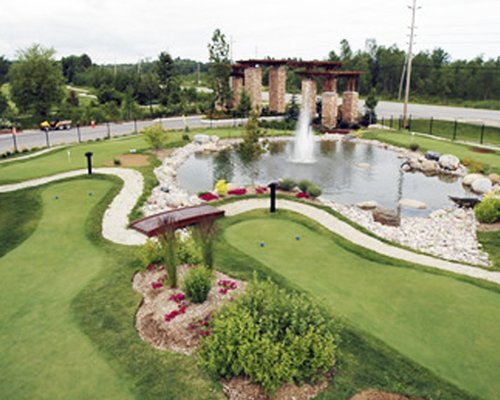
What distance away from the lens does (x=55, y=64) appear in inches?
1464

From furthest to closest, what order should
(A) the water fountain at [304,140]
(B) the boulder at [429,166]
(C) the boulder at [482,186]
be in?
(A) the water fountain at [304,140]
(B) the boulder at [429,166]
(C) the boulder at [482,186]

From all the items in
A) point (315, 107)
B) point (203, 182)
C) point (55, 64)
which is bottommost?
point (203, 182)

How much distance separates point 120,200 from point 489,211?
12.1 meters

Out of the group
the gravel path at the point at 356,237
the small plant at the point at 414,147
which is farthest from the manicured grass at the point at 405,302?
the small plant at the point at 414,147

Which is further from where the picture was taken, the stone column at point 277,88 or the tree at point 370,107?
the stone column at point 277,88

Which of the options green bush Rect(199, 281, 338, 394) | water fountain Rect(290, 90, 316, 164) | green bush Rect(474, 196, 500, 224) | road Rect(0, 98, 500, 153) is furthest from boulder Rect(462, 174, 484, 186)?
green bush Rect(199, 281, 338, 394)

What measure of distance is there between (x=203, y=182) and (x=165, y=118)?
2257 centimetres

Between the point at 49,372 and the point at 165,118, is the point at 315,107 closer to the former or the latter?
the point at 165,118

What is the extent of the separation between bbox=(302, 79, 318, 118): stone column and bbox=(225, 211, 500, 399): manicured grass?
27180 mm

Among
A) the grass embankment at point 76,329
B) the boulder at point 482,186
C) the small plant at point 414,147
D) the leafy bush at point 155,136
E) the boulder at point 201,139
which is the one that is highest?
the leafy bush at point 155,136

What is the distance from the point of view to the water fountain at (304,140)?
83.1 ft

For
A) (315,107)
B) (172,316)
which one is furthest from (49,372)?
(315,107)

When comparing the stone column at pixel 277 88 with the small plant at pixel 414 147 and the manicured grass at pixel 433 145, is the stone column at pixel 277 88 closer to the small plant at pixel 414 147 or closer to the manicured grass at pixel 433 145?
the manicured grass at pixel 433 145

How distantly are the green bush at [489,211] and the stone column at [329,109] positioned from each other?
22260 mm
